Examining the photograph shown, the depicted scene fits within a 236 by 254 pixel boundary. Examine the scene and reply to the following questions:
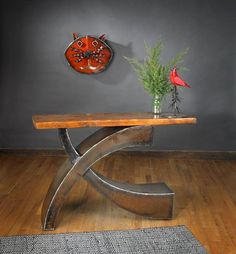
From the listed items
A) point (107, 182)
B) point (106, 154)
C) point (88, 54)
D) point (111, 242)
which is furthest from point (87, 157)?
point (88, 54)

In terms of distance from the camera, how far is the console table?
3.33 metres

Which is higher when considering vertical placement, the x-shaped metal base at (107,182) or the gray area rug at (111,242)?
the x-shaped metal base at (107,182)

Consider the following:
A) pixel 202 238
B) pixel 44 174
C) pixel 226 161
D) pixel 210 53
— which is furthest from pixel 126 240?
pixel 210 53

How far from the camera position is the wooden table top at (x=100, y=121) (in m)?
3.27

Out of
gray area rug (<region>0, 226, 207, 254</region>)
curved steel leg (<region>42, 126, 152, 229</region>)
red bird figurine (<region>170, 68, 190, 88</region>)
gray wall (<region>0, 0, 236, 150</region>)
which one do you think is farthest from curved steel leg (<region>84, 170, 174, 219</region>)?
gray wall (<region>0, 0, 236, 150</region>)

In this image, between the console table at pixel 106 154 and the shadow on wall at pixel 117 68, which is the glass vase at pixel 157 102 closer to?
the console table at pixel 106 154

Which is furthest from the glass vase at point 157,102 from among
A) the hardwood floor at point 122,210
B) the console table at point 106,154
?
the hardwood floor at point 122,210

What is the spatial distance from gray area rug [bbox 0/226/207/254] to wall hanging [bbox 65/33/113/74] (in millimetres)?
2938

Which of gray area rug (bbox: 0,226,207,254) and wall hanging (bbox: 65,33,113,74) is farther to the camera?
wall hanging (bbox: 65,33,113,74)

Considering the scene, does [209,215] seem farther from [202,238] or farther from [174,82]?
[174,82]

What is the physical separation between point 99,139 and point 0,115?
2924 mm

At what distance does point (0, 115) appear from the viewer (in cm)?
595

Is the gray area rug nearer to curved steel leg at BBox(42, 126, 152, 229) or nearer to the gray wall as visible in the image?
curved steel leg at BBox(42, 126, 152, 229)

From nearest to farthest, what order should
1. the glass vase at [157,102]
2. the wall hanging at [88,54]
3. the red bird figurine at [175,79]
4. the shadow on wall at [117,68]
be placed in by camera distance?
the red bird figurine at [175,79], the glass vase at [157,102], the wall hanging at [88,54], the shadow on wall at [117,68]
